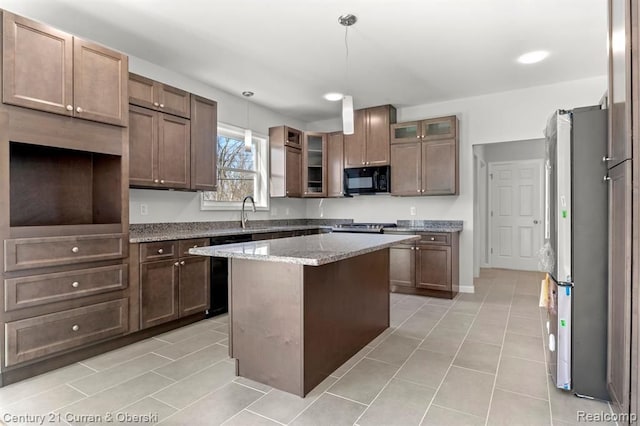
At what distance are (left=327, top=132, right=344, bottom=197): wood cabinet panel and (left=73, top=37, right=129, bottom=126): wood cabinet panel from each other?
313cm

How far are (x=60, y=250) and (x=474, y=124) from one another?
A: 4.78 metres

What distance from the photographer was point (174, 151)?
3.41m

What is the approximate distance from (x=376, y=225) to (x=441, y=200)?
3.23ft

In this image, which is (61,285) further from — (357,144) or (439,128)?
(439,128)

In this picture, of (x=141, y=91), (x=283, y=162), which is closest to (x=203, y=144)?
(x=141, y=91)

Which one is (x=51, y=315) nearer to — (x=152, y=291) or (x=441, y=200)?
(x=152, y=291)

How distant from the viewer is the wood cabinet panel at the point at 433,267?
4.34 meters

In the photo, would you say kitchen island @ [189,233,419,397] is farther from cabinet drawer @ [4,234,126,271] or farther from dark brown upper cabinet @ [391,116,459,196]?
dark brown upper cabinet @ [391,116,459,196]

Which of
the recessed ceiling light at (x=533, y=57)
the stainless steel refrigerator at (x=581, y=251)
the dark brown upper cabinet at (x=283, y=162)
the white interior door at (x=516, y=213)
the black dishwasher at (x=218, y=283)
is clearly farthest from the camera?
the white interior door at (x=516, y=213)

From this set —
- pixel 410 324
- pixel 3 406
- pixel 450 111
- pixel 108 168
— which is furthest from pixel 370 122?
pixel 3 406

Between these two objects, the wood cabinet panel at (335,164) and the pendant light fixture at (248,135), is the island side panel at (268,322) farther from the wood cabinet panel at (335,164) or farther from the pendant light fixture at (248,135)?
the wood cabinet panel at (335,164)

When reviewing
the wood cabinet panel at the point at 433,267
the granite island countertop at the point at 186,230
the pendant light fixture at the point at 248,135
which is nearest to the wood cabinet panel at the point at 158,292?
the granite island countertop at the point at 186,230

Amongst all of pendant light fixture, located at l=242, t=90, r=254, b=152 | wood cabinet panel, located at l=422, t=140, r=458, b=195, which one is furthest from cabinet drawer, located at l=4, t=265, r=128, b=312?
wood cabinet panel, located at l=422, t=140, r=458, b=195

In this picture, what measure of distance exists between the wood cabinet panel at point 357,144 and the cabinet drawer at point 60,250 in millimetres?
3343
